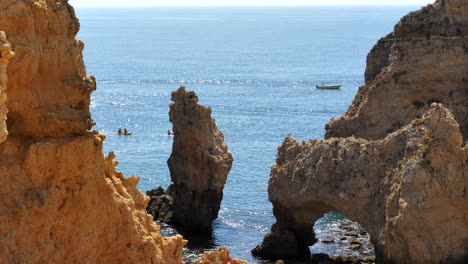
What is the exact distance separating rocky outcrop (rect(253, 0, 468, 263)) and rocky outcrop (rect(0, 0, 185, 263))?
1858 centimetres

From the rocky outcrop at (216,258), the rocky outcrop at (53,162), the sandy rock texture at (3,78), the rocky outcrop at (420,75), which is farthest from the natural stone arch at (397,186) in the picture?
the sandy rock texture at (3,78)

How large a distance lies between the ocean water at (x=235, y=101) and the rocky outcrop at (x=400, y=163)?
4.19 meters

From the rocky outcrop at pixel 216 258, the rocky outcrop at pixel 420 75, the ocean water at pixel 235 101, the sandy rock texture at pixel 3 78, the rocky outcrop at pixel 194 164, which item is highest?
the sandy rock texture at pixel 3 78

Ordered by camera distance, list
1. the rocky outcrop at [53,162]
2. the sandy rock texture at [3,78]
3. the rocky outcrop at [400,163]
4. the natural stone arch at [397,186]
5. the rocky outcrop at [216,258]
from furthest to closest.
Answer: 1. the rocky outcrop at [400,163]
2. the natural stone arch at [397,186]
3. the rocky outcrop at [216,258]
4. the rocky outcrop at [53,162]
5. the sandy rock texture at [3,78]

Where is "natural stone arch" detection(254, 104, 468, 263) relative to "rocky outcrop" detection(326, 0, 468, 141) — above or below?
below

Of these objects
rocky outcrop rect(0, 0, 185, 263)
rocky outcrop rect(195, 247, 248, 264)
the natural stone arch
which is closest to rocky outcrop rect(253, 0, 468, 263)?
the natural stone arch

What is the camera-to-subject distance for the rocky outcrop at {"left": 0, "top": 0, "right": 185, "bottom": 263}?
1547 cm

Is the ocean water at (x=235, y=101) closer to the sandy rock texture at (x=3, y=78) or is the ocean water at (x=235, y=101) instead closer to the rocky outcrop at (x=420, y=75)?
the rocky outcrop at (x=420, y=75)

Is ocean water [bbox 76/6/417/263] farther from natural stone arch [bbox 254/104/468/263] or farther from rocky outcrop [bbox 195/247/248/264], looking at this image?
rocky outcrop [bbox 195/247/248/264]

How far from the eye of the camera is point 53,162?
15.8m

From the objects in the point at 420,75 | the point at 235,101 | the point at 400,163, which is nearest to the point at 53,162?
the point at 400,163

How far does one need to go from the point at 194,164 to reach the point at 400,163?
13.6 m

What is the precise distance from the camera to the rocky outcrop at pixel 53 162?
1547 centimetres

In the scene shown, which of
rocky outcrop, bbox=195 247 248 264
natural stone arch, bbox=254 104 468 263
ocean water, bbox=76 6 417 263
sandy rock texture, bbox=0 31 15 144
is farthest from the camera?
ocean water, bbox=76 6 417 263
